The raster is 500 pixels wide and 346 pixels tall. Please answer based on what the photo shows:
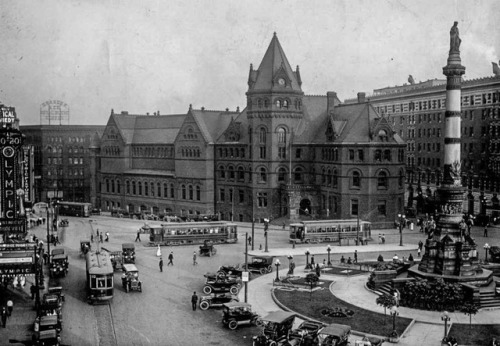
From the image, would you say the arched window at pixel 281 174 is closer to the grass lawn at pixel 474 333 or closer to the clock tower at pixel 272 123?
the clock tower at pixel 272 123

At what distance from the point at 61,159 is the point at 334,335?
114 meters

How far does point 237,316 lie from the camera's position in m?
Result: 36.3

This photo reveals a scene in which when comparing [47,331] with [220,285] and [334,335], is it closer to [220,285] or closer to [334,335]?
[220,285]

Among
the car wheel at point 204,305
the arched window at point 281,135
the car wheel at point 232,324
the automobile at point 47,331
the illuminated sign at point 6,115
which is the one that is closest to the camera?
the automobile at point 47,331

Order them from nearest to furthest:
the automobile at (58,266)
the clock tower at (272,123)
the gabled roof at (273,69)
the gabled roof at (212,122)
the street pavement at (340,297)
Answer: the street pavement at (340,297) < the automobile at (58,266) < the gabled roof at (273,69) < the clock tower at (272,123) < the gabled roof at (212,122)

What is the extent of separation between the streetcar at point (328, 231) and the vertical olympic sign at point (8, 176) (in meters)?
29.9

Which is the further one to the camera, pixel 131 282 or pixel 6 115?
pixel 6 115

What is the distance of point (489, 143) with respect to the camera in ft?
290

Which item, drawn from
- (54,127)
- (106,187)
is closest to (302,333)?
(106,187)

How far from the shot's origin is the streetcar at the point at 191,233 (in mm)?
68188

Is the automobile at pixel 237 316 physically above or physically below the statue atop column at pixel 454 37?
below

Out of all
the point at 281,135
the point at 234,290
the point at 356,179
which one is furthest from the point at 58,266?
the point at 281,135

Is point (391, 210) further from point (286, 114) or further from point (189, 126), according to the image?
point (189, 126)

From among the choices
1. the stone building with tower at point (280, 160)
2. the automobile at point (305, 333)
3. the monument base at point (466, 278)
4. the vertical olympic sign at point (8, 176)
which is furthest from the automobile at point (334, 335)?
the stone building with tower at point (280, 160)
